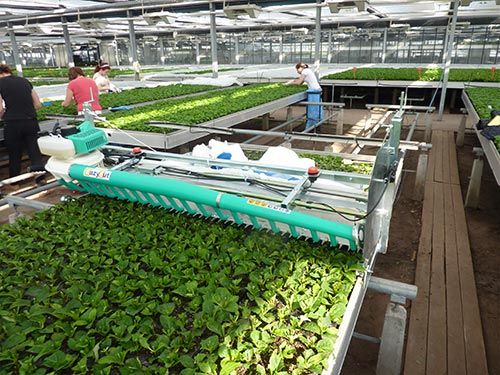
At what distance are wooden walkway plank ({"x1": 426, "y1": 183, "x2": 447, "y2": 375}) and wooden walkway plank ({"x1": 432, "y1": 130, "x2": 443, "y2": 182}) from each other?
2078mm

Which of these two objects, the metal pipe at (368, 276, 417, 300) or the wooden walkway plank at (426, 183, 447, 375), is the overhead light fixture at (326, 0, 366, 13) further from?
the metal pipe at (368, 276, 417, 300)

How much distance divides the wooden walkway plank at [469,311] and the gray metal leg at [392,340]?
1.03 meters

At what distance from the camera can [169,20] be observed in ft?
30.8

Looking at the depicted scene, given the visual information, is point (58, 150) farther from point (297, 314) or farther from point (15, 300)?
point (297, 314)

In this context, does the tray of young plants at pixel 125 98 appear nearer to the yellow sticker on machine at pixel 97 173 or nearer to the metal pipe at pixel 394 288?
the yellow sticker on machine at pixel 97 173

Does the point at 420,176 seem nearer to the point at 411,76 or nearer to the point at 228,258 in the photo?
the point at 228,258

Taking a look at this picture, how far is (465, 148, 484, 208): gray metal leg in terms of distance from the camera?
5.43m

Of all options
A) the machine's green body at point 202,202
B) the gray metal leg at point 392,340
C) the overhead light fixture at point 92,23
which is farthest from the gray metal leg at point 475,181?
the overhead light fixture at point 92,23

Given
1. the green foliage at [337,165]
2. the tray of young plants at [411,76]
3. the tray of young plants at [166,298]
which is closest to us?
the tray of young plants at [166,298]

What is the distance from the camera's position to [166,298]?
69.4 inches

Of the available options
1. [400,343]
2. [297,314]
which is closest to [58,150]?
[297,314]

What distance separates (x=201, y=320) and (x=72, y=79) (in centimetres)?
526

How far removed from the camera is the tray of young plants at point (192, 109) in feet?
17.3

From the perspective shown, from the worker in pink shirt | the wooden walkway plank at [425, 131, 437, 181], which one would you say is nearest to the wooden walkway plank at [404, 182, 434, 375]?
the wooden walkway plank at [425, 131, 437, 181]
